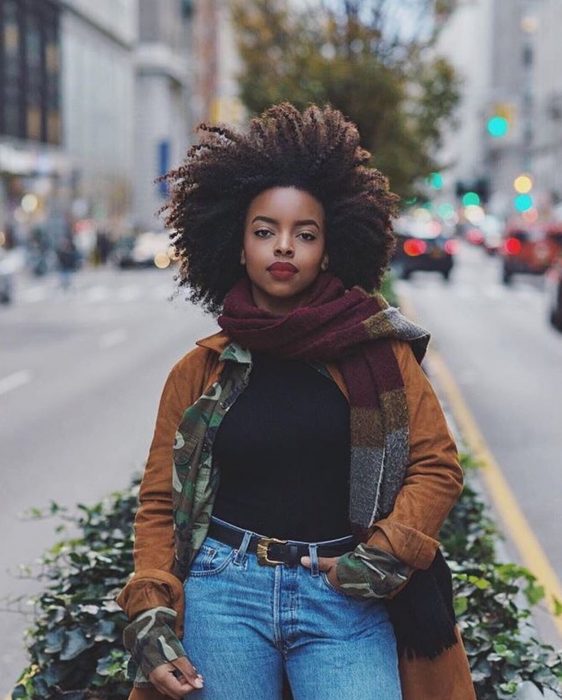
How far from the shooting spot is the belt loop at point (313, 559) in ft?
9.43

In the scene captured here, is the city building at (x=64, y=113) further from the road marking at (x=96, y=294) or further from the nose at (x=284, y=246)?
the nose at (x=284, y=246)

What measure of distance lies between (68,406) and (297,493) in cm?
1172

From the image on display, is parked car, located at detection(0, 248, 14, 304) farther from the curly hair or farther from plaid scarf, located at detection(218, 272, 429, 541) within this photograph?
plaid scarf, located at detection(218, 272, 429, 541)

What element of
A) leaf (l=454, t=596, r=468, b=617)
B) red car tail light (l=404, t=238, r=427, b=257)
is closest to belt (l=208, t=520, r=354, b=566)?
leaf (l=454, t=596, r=468, b=617)

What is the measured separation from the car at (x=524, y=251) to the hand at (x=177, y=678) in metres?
36.8

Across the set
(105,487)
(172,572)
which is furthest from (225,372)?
(105,487)

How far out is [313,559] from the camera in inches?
113

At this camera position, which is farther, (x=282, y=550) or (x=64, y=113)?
(x=64, y=113)

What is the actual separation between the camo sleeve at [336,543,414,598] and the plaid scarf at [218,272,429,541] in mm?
87

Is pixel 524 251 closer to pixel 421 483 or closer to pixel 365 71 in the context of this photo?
pixel 365 71

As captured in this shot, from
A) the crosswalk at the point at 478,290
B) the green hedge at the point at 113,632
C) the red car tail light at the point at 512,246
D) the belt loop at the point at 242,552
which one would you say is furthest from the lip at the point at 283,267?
the red car tail light at the point at 512,246

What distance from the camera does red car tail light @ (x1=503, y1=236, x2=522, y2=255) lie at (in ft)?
137

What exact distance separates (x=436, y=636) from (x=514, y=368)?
612 inches

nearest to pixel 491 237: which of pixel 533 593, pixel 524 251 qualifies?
pixel 524 251
